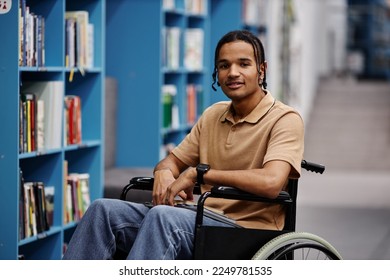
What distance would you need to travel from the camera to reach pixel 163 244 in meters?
2.66

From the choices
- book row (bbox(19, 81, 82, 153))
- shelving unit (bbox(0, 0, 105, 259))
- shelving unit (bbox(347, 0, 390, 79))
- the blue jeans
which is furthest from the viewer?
shelving unit (bbox(347, 0, 390, 79))

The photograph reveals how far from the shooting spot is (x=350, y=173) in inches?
361

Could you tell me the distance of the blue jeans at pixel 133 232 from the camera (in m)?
2.66

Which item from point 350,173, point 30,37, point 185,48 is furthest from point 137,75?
point 350,173

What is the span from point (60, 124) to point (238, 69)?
1535 millimetres

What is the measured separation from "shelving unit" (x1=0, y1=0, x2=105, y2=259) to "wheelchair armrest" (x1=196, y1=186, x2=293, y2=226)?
4.25 feet

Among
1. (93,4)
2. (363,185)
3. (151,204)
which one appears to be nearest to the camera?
(151,204)

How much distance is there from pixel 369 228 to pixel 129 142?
164 centimetres

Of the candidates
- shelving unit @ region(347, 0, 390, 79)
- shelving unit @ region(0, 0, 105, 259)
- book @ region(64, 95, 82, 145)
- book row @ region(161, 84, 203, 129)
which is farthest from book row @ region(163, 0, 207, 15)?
shelving unit @ region(347, 0, 390, 79)

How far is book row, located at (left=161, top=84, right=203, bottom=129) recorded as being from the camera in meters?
6.21

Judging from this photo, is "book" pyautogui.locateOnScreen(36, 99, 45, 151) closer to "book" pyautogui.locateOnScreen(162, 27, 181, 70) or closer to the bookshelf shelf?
the bookshelf shelf

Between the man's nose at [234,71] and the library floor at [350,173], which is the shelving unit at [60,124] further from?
the library floor at [350,173]
